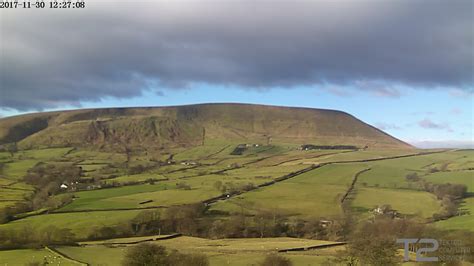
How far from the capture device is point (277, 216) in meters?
71.4

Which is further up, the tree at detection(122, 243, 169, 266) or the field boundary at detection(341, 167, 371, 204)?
the field boundary at detection(341, 167, 371, 204)

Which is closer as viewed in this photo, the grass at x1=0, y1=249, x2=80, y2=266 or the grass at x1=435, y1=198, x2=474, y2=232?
the grass at x1=0, y1=249, x2=80, y2=266

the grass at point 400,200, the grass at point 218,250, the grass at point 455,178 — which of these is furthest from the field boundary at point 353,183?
the grass at point 218,250

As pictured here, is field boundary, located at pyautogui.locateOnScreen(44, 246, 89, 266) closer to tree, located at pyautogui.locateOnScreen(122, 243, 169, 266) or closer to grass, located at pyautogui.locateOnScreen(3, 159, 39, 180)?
tree, located at pyautogui.locateOnScreen(122, 243, 169, 266)

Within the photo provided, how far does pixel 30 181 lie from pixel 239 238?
187ft

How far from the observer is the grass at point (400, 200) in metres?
69.9

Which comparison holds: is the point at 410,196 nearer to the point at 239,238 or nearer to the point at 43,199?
the point at 239,238

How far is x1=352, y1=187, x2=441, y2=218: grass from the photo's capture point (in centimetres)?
6994

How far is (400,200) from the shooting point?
76.3 metres

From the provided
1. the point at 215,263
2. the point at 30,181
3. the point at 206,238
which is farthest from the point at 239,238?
the point at 30,181

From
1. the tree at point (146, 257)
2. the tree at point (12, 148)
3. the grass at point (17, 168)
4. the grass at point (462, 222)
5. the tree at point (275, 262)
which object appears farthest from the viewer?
the tree at point (12, 148)

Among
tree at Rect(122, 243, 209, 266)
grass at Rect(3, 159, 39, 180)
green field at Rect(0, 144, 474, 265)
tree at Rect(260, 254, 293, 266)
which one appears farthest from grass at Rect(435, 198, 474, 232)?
grass at Rect(3, 159, 39, 180)

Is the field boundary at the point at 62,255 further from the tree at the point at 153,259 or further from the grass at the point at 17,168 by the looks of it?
the grass at the point at 17,168

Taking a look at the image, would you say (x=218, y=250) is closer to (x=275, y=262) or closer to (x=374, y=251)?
(x=275, y=262)
